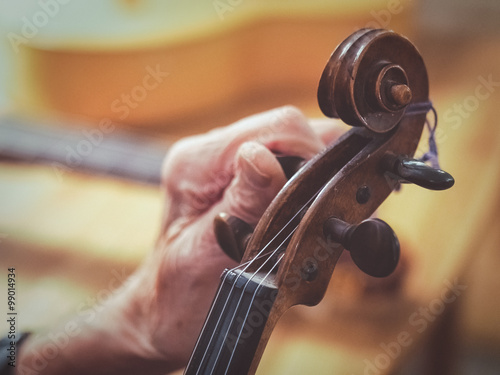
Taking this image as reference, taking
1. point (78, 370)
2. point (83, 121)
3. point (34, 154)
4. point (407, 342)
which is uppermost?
point (83, 121)

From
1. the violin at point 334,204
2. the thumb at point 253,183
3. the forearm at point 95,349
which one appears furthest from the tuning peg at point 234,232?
the forearm at point 95,349

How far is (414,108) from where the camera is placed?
74cm

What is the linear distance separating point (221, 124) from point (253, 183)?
26cm

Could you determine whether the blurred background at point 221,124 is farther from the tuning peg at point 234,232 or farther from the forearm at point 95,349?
the tuning peg at point 234,232

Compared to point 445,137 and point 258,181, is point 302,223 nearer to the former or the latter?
point 258,181

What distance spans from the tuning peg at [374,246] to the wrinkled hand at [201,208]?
0.92 feet

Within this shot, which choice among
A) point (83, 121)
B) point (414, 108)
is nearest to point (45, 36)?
point (83, 121)

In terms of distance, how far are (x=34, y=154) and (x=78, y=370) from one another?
18.4 inches

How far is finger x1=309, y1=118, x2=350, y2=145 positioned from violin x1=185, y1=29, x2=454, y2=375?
10.7 inches

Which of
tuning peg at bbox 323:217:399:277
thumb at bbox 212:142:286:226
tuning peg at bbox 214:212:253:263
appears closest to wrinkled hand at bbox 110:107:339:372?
thumb at bbox 212:142:286:226

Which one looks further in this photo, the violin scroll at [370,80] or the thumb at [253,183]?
the thumb at [253,183]

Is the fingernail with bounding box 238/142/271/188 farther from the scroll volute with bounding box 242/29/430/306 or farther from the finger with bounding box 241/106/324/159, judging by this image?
the scroll volute with bounding box 242/29/430/306

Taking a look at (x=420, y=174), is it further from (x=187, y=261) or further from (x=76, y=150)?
(x=76, y=150)

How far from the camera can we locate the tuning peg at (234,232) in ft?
2.47
